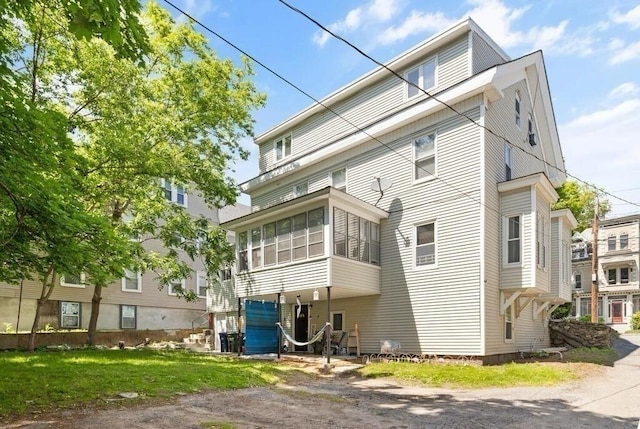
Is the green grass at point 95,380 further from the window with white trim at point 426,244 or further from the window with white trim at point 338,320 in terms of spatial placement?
the window with white trim at point 426,244

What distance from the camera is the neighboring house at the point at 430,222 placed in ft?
46.7

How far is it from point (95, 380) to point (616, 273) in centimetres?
4436

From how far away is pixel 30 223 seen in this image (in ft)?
24.2

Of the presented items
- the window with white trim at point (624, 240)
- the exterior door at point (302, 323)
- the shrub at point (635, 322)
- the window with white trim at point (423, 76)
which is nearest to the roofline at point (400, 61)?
the window with white trim at point (423, 76)

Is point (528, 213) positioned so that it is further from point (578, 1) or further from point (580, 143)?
point (578, 1)

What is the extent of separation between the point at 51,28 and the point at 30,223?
11.1 m

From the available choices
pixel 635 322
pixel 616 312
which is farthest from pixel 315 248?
pixel 616 312

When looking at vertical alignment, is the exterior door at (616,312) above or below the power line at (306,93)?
below

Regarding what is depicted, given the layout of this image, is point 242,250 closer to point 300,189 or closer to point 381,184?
point 300,189

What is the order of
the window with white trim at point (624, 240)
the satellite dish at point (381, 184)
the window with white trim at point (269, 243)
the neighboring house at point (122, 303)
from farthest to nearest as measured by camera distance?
the window with white trim at point (624, 240) < the neighboring house at point (122, 303) < the window with white trim at point (269, 243) < the satellite dish at point (381, 184)

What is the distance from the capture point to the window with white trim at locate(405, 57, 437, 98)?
1627 cm

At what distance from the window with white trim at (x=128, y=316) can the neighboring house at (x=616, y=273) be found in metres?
34.8

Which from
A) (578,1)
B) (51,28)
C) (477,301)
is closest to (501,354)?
(477,301)

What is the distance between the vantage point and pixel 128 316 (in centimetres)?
2603
